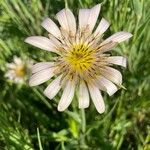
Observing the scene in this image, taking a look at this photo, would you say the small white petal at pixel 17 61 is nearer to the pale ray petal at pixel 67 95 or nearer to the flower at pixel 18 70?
the flower at pixel 18 70

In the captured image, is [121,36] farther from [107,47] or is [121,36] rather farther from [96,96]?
[96,96]

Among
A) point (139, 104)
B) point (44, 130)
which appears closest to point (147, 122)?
point (139, 104)

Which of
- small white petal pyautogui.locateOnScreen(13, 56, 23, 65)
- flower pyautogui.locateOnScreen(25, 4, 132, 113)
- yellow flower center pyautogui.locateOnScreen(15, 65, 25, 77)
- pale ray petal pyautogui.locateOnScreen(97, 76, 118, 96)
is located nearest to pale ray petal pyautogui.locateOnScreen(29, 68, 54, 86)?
flower pyautogui.locateOnScreen(25, 4, 132, 113)

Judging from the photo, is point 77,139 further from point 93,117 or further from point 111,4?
point 111,4

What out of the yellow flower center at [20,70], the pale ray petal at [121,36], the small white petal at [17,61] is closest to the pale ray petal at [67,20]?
the pale ray petal at [121,36]

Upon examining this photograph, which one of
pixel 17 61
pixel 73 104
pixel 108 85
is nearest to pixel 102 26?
pixel 108 85

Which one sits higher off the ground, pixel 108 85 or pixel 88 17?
pixel 88 17
